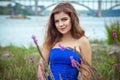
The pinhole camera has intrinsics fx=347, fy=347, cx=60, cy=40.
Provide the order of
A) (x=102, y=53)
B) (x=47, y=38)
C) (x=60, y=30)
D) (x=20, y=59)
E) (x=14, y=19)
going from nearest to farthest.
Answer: (x=60, y=30) → (x=47, y=38) → (x=20, y=59) → (x=102, y=53) → (x=14, y=19)

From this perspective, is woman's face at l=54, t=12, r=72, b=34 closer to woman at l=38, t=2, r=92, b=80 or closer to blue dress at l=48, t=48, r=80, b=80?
woman at l=38, t=2, r=92, b=80

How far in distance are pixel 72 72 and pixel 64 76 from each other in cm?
6

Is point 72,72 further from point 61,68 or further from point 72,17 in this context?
point 72,17

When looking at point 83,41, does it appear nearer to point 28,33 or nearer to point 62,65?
point 62,65

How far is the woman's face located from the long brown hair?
28 mm

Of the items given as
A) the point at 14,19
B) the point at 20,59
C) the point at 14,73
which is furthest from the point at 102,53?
the point at 14,19

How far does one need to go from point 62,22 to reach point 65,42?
0.15 meters

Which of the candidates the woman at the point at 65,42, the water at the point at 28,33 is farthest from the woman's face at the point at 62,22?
the water at the point at 28,33

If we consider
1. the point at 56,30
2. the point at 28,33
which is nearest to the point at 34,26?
the point at 28,33

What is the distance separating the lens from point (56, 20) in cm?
214

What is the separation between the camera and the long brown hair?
217cm

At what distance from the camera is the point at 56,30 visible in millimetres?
2258

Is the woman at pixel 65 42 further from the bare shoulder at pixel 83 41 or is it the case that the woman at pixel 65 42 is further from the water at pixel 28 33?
the water at pixel 28 33

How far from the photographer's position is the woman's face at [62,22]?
2099mm
